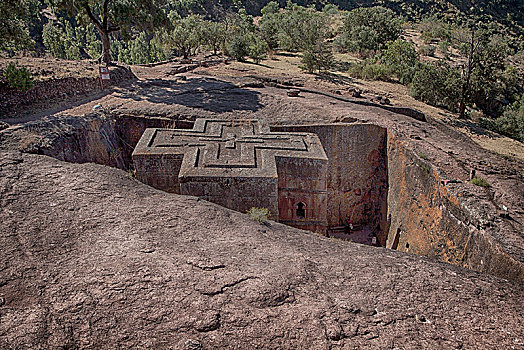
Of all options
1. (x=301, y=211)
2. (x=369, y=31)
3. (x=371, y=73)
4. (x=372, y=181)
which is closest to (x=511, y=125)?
(x=372, y=181)

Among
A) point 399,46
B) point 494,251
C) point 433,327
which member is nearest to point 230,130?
point 494,251

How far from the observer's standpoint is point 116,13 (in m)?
15.9

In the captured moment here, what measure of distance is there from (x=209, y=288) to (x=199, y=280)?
0.50ft

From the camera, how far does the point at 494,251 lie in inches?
202

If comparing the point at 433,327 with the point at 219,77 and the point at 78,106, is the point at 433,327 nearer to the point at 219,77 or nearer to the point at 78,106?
the point at 78,106

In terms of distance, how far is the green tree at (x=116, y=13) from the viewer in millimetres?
15492

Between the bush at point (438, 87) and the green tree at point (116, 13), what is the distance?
1267 cm

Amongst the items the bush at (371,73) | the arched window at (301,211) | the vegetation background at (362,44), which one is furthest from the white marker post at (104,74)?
the bush at (371,73)

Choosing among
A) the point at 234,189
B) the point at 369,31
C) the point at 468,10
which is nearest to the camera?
the point at 234,189

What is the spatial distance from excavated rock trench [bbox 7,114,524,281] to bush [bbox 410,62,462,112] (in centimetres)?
725

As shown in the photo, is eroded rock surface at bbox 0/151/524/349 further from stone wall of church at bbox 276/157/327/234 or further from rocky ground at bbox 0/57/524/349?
stone wall of church at bbox 276/157/327/234

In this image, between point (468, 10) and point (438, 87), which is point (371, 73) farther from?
point (468, 10)

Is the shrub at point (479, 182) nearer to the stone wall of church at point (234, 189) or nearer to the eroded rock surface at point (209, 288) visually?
the eroded rock surface at point (209, 288)

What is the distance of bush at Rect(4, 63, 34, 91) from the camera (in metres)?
10.5
